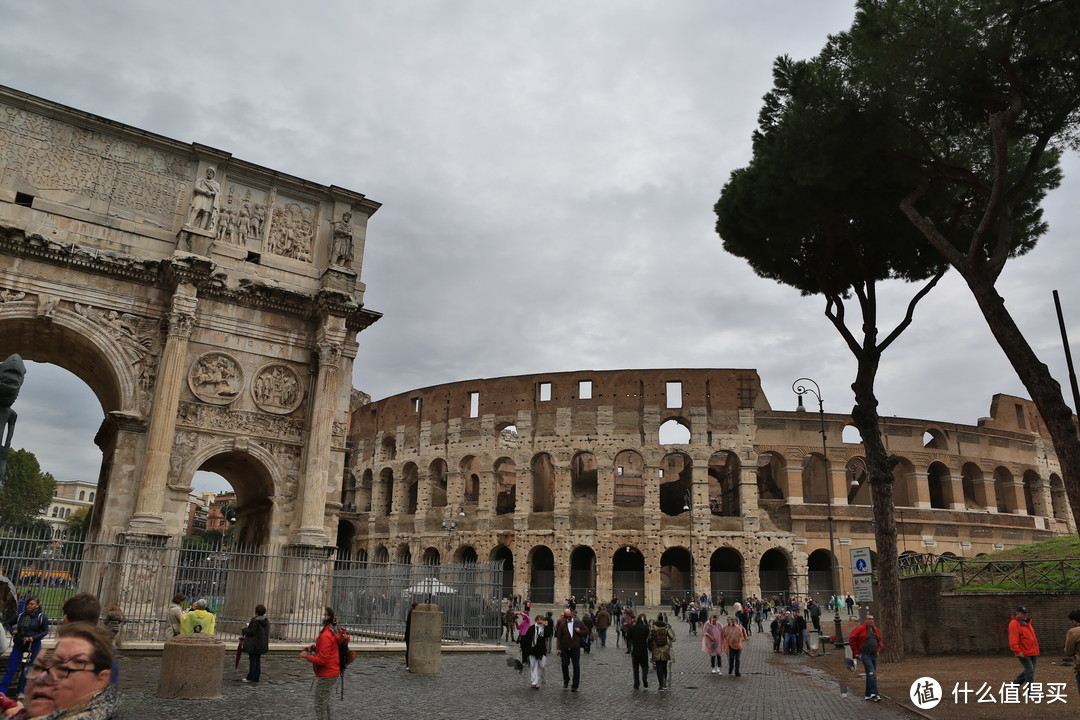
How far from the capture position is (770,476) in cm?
3903

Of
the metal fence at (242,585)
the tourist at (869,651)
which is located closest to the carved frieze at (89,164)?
the metal fence at (242,585)

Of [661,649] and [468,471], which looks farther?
[468,471]

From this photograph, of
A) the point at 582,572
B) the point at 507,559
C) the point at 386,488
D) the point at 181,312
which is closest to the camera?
the point at 181,312

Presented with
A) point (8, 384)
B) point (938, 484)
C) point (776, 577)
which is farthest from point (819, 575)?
point (8, 384)

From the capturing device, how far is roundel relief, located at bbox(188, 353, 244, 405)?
14938 mm

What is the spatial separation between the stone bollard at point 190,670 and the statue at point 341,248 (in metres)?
10.1

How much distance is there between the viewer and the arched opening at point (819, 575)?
34.4 metres

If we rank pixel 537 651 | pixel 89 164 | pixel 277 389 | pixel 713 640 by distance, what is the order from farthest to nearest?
pixel 277 389 → pixel 89 164 → pixel 713 640 → pixel 537 651

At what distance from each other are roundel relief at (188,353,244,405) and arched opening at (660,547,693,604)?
2346 centimetres

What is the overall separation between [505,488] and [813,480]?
16.9m

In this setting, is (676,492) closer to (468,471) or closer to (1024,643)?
(468,471)

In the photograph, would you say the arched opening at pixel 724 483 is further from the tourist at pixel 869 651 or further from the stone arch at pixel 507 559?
the tourist at pixel 869 651

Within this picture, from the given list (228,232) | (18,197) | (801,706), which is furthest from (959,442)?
(18,197)

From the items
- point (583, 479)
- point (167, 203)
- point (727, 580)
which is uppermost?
point (167, 203)
